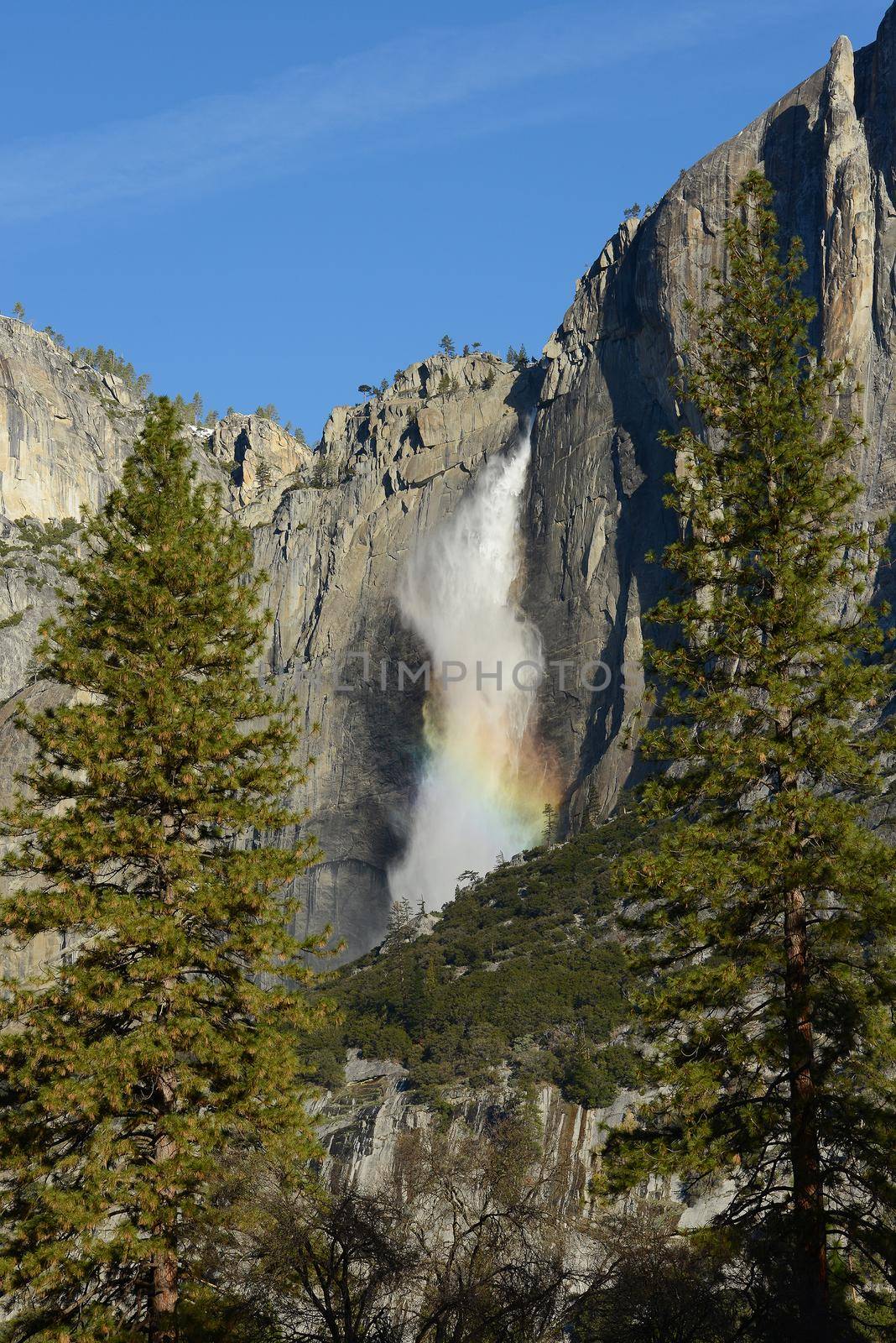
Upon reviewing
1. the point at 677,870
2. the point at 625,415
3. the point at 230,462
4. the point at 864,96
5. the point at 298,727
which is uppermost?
the point at 230,462

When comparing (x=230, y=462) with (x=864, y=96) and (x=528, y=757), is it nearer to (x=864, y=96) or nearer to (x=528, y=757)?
(x=528, y=757)

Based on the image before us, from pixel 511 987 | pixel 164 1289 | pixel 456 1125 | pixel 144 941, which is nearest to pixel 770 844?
pixel 144 941

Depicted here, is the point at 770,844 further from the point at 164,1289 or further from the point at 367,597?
the point at 367,597

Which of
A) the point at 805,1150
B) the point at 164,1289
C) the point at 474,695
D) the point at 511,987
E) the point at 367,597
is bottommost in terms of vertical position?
the point at 164,1289

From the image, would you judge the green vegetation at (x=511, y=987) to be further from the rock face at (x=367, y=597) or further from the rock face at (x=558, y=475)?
the rock face at (x=367, y=597)

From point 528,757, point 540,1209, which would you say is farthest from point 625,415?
point 540,1209

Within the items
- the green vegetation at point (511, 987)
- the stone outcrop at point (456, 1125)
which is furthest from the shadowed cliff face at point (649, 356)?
the stone outcrop at point (456, 1125)

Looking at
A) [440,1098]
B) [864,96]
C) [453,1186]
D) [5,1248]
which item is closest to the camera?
[5,1248]
